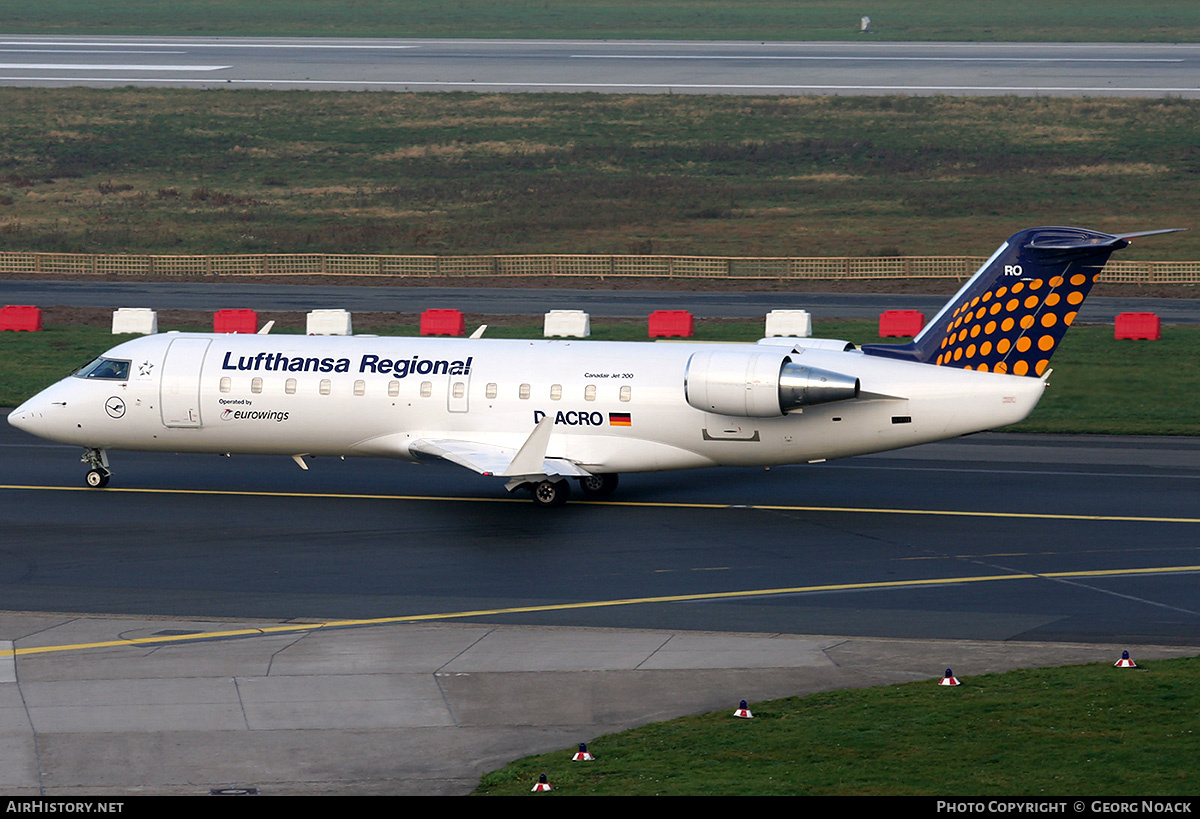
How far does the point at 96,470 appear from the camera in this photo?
35438mm

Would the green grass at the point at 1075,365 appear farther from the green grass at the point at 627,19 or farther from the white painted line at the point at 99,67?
the green grass at the point at 627,19

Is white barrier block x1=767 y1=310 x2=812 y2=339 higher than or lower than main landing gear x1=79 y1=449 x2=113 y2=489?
higher

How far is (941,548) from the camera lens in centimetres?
2961

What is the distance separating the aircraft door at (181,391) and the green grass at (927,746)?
61.1 ft

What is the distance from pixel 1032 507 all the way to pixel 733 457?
22.9 ft

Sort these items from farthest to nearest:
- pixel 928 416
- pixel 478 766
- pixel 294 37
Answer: pixel 294 37, pixel 928 416, pixel 478 766

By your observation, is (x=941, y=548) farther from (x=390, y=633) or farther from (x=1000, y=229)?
(x=1000, y=229)

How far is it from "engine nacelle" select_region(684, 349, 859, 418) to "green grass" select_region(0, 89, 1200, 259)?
152 ft

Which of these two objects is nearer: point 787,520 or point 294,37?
point 787,520

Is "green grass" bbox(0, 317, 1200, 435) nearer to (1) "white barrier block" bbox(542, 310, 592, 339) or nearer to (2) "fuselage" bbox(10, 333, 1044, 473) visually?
(1) "white barrier block" bbox(542, 310, 592, 339)

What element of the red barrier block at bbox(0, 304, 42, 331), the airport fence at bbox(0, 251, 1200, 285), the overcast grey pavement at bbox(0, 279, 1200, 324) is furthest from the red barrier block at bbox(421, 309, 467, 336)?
the airport fence at bbox(0, 251, 1200, 285)

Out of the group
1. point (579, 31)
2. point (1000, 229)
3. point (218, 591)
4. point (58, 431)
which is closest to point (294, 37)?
point (579, 31)

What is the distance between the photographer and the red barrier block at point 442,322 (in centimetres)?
5835

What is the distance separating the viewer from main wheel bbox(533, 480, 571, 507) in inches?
1302
